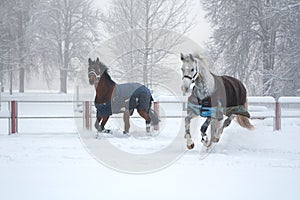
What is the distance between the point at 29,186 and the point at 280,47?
64.9ft

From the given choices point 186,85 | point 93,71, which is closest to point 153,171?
point 186,85

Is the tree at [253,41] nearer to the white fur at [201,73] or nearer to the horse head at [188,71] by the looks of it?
the white fur at [201,73]

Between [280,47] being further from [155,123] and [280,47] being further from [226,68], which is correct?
[155,123]

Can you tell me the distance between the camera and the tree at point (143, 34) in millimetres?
16234

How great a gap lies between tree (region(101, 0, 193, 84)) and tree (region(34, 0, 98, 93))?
792 cm

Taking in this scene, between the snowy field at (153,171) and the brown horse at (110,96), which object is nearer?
the snowy field at (153,171)

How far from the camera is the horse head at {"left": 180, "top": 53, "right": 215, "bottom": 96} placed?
20.1 ft

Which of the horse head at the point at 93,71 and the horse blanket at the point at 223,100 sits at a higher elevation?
the horse head at the point at 93,71

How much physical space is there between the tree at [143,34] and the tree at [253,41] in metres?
2.90

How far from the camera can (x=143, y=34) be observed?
60.5 feet

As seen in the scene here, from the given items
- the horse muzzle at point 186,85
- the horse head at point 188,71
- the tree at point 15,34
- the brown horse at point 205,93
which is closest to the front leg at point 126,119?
the brown horse at point 205,93

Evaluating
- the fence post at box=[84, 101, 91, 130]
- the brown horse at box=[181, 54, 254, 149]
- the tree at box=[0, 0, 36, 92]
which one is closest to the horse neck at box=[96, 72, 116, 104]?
the fence post at box=[84, 101, 91, 130]

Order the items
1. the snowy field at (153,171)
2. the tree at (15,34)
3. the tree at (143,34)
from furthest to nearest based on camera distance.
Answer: the tree at (15,34) → the tree at (143,34) → the snowy field at (153,171)

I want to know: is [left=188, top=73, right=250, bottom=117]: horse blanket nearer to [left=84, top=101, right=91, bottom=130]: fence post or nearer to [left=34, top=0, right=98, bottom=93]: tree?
[left=84, top=101, right=91, bottom=130]: fence post
